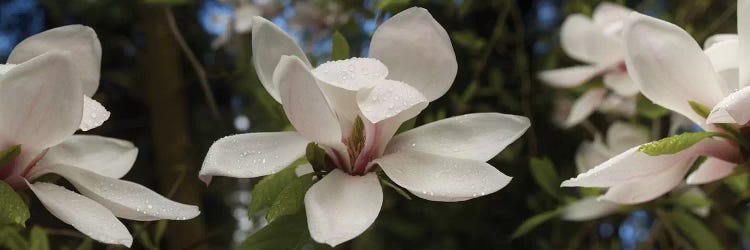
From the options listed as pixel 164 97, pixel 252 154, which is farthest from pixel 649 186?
pixel 164 97

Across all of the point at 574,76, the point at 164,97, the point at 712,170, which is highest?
the point at 712,170

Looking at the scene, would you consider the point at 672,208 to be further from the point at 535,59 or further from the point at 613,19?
the point at 535,59

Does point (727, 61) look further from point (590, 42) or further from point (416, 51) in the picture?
point (590, 42)

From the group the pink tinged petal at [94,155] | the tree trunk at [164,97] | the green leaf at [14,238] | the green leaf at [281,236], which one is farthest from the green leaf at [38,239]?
the tree trunk at [164,97]

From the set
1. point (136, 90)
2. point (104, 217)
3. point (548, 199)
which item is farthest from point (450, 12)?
point (136, 90)

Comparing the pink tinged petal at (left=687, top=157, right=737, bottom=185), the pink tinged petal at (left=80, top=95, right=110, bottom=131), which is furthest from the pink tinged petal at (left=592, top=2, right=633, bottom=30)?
the pink tinged petal at (left=80, top=95, right=110, bottom=131)
